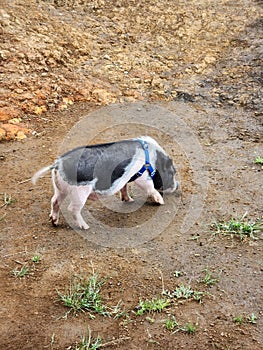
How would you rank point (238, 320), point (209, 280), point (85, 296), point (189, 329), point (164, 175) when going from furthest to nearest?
1. point (164, 175)
2. point (209, 280)
3. point (85, 296)
4. point (238, 320)
5. point (189, 329)

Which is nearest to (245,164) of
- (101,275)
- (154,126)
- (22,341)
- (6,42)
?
(154,126)

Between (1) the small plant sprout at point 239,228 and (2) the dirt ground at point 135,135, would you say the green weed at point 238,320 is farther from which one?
(1) the small plant sprout at point 239,228

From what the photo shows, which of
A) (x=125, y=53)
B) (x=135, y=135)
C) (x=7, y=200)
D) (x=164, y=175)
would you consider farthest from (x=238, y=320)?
(x=125, y=53)

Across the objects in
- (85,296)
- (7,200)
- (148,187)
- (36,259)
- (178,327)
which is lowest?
(7,200)

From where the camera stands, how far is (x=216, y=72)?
9023 millimetres

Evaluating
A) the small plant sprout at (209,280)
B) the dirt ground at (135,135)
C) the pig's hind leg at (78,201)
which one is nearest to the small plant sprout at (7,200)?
the dirt ground at (135,135)

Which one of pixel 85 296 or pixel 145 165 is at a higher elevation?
pixel 145 165

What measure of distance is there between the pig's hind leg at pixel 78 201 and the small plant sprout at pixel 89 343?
1.45m

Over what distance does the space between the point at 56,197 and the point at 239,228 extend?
1.88 meters

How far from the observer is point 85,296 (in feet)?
13.5

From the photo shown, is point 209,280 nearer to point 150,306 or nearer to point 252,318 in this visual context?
point 252,318

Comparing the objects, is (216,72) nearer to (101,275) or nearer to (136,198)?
(136,198)

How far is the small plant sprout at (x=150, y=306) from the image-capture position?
4.03m

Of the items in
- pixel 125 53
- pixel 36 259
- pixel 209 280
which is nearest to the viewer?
pixel 209 280
